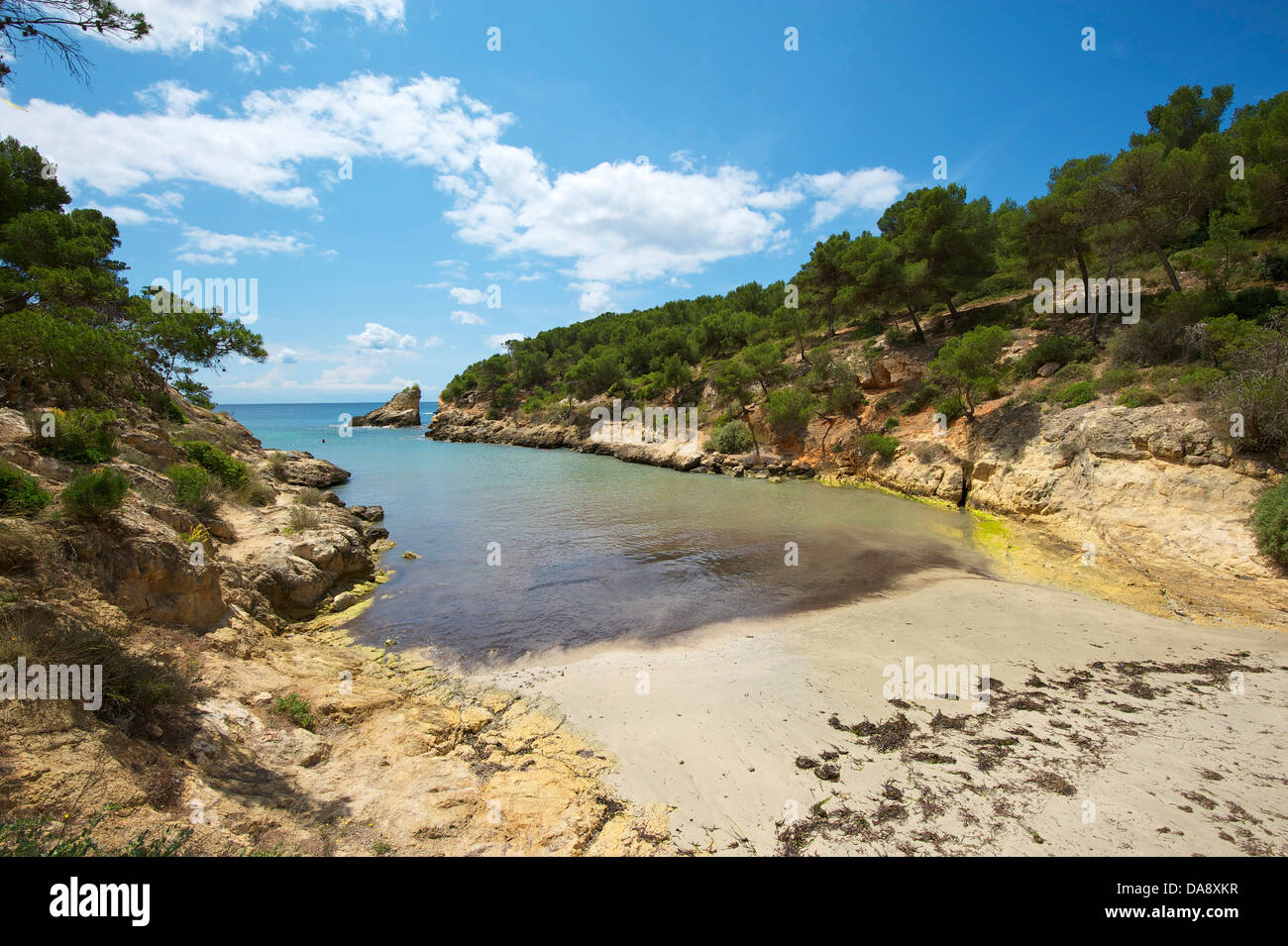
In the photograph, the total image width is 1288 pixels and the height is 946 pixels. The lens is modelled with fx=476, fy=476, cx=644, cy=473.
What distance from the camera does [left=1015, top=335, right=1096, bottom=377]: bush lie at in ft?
68.7

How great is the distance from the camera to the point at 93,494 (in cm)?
617

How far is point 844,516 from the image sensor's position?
19.0m

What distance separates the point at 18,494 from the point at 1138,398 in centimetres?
2529

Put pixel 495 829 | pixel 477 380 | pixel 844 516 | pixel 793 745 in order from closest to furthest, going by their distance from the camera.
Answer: pixel 495 829, pixel 793 745, pixel 844 516, pixel 477 380

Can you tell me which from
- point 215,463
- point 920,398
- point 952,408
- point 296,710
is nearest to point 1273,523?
point 952,408

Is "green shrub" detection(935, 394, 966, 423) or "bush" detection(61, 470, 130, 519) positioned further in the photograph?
"green shrub" detection(935, 394, 966, 423)

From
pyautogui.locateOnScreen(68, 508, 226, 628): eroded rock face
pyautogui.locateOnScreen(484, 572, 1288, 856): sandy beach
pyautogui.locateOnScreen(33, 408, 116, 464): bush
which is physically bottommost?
pyautogui.locateOnScreen(484, 572, 1288, 856): sandy beach

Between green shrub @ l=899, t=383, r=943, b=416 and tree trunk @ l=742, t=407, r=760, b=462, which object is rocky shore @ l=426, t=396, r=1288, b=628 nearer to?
green shrub @ l=899, t=383, r=943, b=416

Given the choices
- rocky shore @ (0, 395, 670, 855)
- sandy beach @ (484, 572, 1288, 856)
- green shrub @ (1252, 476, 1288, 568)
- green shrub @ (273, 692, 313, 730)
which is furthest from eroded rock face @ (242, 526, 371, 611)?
green shrub @ (1252, 476, 1288, 568)

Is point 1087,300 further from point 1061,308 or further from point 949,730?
point 949,730

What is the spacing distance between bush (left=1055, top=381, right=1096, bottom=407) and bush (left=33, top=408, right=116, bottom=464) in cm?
2750

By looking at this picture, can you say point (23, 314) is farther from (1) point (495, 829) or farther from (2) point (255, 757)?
(1) point (495, 829)
